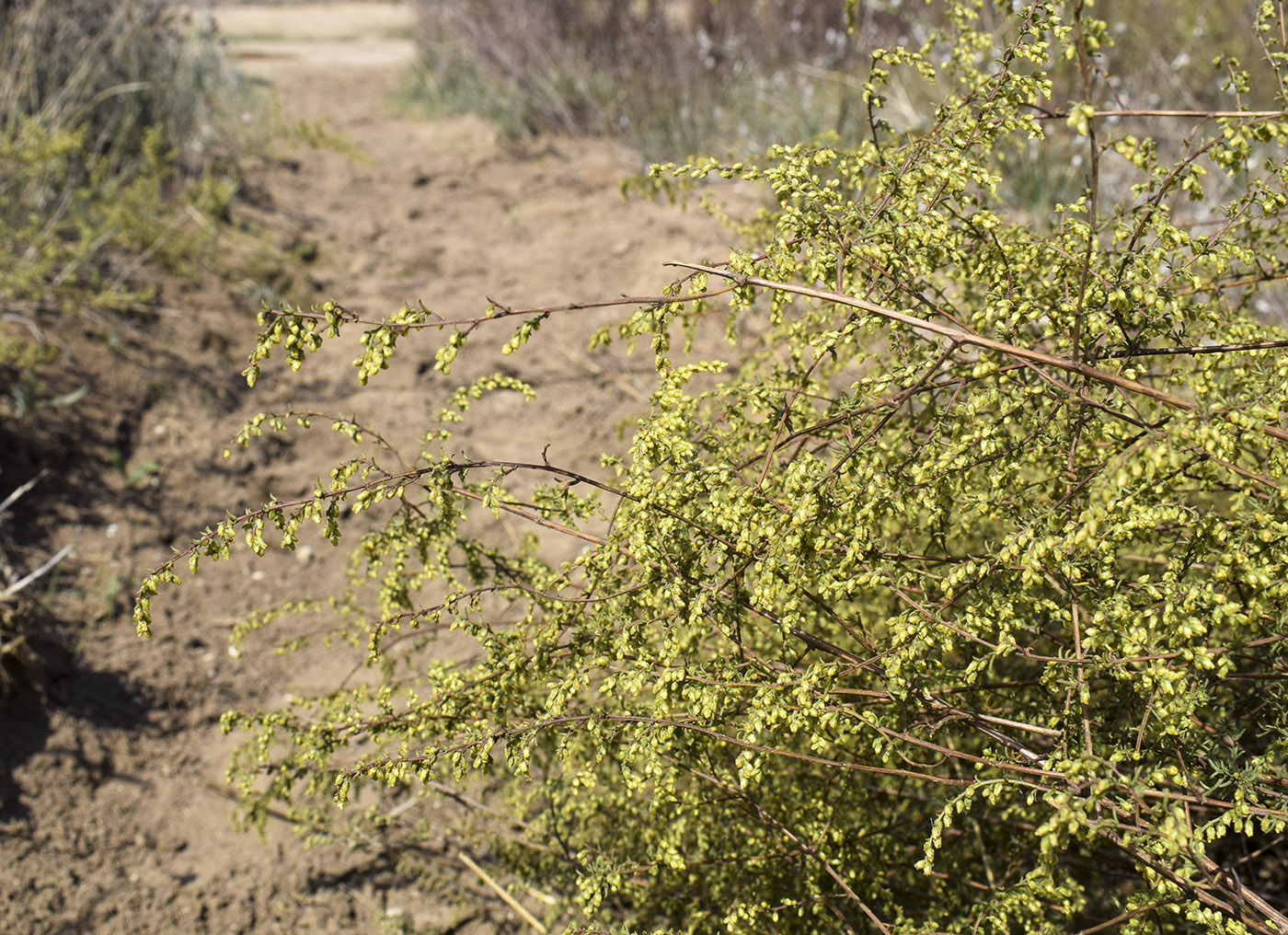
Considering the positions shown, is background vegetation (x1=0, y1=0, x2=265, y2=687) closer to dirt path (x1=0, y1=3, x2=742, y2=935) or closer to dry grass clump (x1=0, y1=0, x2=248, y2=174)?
dry grass clump (x1=0, y1=0, x2=248, y2=174)

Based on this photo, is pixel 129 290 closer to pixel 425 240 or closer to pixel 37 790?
pixel 425 240

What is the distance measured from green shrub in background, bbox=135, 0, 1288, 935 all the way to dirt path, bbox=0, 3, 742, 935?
97cm

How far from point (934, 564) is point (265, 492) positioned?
10.4 ft

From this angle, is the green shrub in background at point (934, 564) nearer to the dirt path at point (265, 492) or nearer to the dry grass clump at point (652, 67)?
the dirt path at point (265, 492)

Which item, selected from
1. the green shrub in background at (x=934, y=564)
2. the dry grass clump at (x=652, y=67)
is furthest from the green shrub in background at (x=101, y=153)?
the green shrub in background at (x=934, y=564)

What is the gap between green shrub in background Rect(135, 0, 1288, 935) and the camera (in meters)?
1.48

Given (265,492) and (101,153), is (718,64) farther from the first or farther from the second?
(265,492)

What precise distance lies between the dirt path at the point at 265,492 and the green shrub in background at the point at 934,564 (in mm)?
969

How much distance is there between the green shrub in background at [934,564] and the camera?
1477mm

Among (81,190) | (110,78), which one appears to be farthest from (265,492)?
(110,78)

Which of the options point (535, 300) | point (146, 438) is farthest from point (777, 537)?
point (535, 300)

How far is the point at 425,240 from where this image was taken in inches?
251

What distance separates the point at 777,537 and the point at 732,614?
195 millimetres

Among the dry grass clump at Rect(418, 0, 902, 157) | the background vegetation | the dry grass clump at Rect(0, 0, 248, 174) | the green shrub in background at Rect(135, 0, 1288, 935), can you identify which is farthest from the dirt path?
the green shrub in background at Rect(135, 0, 1288, 935)
